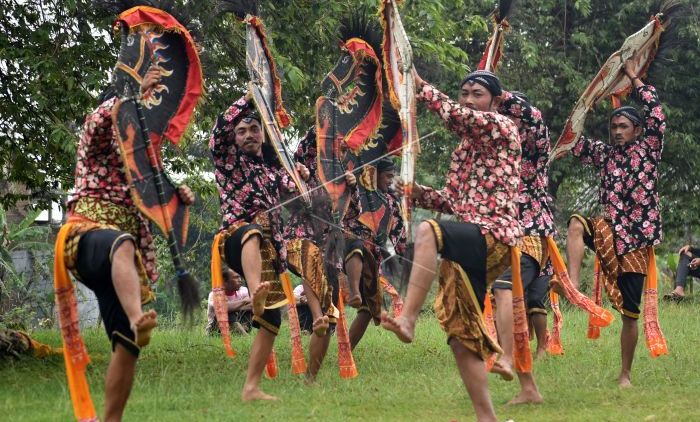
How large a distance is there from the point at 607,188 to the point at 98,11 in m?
4.53

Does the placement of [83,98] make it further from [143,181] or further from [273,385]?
[143,181]

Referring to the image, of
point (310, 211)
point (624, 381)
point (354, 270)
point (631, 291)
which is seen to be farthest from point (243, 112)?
point (624, 381)

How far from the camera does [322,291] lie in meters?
8.80

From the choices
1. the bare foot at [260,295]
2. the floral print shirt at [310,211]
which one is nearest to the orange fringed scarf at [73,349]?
the bare foot at [260,295]

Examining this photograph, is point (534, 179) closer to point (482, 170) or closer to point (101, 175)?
point (482, 170)

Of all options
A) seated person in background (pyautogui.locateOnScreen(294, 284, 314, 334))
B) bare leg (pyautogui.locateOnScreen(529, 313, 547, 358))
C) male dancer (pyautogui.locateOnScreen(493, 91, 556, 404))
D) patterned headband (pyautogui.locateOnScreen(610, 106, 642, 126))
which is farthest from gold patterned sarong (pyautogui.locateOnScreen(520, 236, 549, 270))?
seated person in background (pyautogui.locateOnScreen(294, 284, 314, 334))

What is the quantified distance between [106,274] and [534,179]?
3.87 meters

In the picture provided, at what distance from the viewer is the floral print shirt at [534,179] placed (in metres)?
8.42

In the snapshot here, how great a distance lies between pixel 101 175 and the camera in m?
6.16

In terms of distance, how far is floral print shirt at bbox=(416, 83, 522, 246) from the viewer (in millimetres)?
6344

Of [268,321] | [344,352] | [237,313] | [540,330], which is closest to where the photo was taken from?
[268,321]

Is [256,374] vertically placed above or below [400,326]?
below

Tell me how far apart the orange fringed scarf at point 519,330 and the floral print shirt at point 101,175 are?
2311mm

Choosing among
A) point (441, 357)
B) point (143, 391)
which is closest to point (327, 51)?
point (441, 357)
